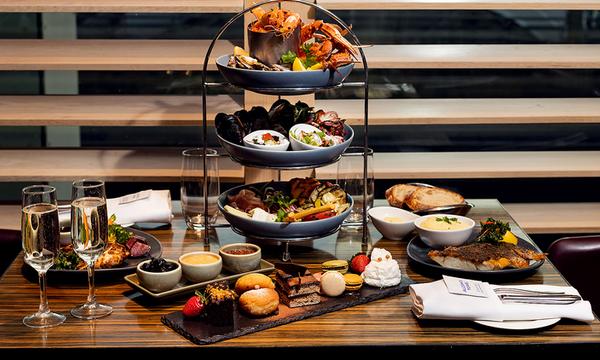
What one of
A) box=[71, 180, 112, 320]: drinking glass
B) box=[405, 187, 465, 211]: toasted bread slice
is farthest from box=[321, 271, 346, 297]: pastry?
box=[405, 187, 465, 211]: toasted bread slice

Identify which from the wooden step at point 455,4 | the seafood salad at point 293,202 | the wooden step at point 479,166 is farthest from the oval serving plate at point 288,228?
the wooden step at point 455,4

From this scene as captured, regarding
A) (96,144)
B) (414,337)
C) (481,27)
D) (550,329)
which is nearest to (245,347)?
(414,337)

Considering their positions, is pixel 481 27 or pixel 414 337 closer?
pixel 414 337

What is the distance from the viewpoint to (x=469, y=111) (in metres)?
4.27

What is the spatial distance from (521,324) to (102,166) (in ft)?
7.04

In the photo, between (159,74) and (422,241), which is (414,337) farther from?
(159,74)

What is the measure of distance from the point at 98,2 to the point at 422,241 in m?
1.72

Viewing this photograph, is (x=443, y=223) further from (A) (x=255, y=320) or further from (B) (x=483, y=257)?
(A) (x=255, y=320)

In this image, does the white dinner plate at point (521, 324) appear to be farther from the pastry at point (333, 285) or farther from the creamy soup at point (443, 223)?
the creamy soup at point (443, 223)

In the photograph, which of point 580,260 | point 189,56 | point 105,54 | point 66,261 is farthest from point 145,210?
point 580,260

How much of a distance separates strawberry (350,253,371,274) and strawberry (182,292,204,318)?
0.50 m

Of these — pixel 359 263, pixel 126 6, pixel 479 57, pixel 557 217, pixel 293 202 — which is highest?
pixel 126 6

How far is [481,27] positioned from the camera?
243 inches

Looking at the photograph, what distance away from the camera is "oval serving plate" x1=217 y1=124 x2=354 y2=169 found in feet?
9.32
